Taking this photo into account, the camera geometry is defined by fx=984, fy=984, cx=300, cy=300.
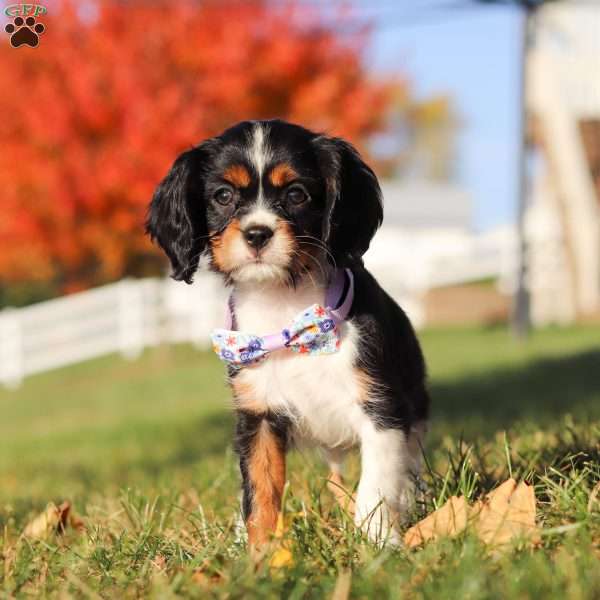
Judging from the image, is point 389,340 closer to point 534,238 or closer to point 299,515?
point 299,515

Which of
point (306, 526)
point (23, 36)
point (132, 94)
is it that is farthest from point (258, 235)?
point (132, 94)

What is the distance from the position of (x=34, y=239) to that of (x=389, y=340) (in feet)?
56.6

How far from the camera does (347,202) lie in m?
3.48

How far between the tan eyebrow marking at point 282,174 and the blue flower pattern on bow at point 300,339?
44 centimetres

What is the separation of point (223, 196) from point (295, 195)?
272 mm

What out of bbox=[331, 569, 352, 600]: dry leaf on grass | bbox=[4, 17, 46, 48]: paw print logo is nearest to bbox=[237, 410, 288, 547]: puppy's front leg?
bbox=[331, 569, 352, 600]: dry leaf on grass

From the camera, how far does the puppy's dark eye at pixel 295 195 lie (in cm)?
335

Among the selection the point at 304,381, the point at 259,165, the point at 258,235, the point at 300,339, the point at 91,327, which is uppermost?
the point at 259,165

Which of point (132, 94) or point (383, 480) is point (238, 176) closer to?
point (383, 480)

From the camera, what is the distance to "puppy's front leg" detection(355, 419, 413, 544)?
3.06m

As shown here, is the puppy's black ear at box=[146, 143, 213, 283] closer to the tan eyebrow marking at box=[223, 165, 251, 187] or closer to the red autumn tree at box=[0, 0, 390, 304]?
the tan eyebrow marking at box=[223, 165, 251, 187]

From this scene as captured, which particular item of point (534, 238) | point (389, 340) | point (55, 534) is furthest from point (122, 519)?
point (534, 238)

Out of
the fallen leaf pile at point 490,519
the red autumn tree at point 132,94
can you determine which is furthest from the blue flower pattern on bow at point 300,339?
the red autumn tree at point 132,94

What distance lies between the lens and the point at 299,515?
290 cm
